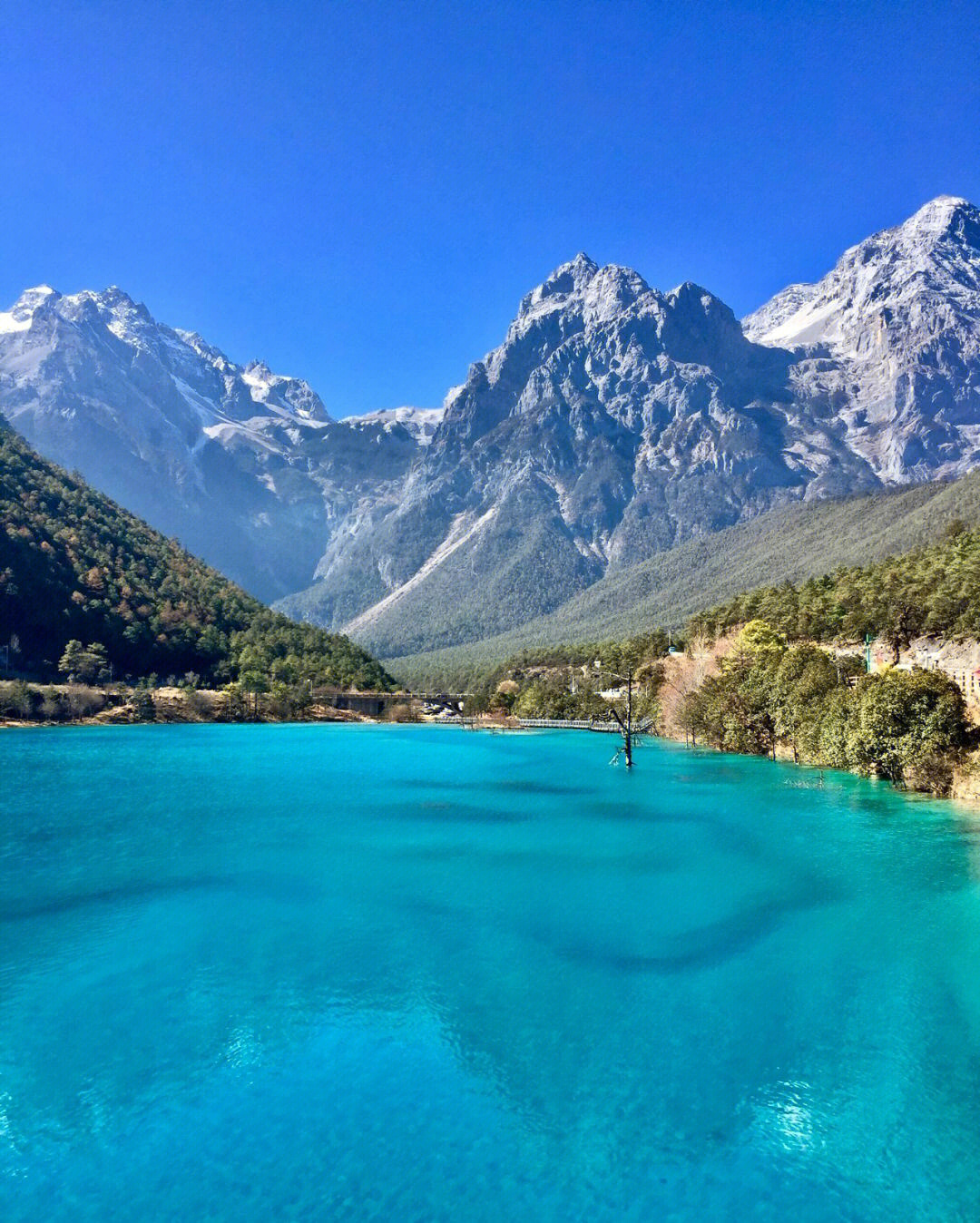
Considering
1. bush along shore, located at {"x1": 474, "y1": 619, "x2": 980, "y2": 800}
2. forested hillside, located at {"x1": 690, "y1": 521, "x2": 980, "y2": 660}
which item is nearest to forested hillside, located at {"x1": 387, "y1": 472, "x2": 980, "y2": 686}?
bush along shore, located at {"x1": 474, "y1": 619, "x2": 980, "y2": 800}

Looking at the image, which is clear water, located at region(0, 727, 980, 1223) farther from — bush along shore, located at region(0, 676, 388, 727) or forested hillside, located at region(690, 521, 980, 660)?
bush along shore, located at region(0, 676, 388, 727)

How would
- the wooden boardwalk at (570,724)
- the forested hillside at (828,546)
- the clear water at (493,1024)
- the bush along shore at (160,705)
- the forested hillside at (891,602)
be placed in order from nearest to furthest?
the clear water at (493,1024) < the forested hillside at (891,602) < the bush along shore at (160,705) < the wooden boardwalk at (570,724) < the forested hillside at (828,546)

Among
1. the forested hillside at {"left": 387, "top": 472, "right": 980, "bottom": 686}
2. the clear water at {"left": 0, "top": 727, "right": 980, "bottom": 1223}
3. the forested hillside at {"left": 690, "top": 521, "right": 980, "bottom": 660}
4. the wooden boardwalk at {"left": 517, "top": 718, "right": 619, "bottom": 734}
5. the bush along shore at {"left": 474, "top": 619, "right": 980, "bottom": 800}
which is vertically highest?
the forested hillside at {"left": 387, "top": 472, "right": 980, "bottom": 686}

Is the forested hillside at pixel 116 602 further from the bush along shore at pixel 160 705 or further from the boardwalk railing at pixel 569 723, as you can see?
the boardwalk railing at pixel 569 723

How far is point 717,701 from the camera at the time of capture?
69.2 m

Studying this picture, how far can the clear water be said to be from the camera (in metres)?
11.8

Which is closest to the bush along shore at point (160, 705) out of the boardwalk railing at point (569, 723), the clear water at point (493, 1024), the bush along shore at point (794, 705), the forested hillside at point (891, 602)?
the boardwalk railing at point (569, 723)

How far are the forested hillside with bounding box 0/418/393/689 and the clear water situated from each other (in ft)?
259

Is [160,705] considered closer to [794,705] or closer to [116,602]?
[116,602]

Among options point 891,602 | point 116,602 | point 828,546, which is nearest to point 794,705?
point 891,602

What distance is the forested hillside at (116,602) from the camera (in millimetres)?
105750

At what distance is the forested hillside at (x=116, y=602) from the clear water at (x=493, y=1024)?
79.1 meters

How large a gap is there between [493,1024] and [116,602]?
110 m

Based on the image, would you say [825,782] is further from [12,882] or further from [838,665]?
[12,882]
